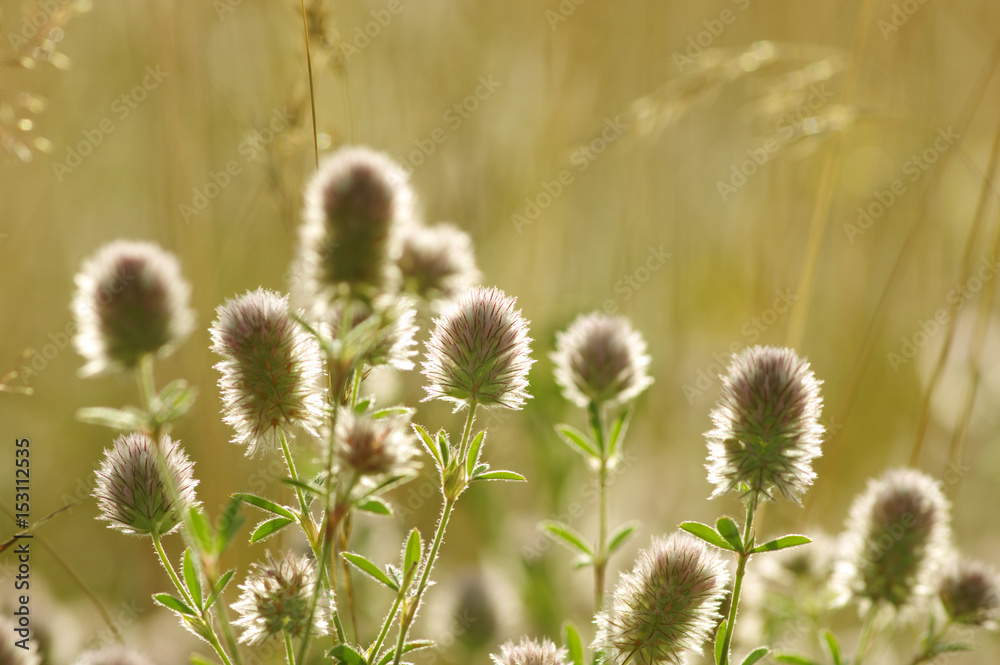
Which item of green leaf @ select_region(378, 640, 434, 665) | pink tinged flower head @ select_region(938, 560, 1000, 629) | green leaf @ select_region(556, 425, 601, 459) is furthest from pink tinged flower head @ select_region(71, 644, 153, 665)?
pink tinged flower head @ select_region(938, 560, 1000, 629)

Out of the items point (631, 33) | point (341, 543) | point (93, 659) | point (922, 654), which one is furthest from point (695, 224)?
point (93, 659)

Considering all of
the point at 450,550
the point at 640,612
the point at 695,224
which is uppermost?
the point at 695,224

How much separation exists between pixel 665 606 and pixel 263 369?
2.87 feet

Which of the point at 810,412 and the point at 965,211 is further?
the point at 965,211

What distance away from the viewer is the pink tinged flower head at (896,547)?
199 centimetres

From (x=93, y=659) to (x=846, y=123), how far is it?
2538mm

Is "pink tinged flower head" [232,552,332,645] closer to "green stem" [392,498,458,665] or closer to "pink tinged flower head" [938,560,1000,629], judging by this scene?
"green stem" [392,498,458,665]

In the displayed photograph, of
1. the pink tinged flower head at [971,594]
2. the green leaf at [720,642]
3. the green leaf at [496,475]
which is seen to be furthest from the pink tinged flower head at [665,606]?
the pink tinged flower head at [971,594]

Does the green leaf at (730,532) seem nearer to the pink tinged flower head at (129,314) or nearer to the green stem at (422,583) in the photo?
the green stem at (422,583)

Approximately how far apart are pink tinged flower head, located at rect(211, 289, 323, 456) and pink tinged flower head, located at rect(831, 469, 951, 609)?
4.49 ft

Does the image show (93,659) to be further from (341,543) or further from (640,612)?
(640,612)

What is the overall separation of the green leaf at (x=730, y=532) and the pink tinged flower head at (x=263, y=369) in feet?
2.63

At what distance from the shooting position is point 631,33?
502 centimetres

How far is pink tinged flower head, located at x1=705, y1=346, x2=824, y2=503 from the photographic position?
158 centimetres
